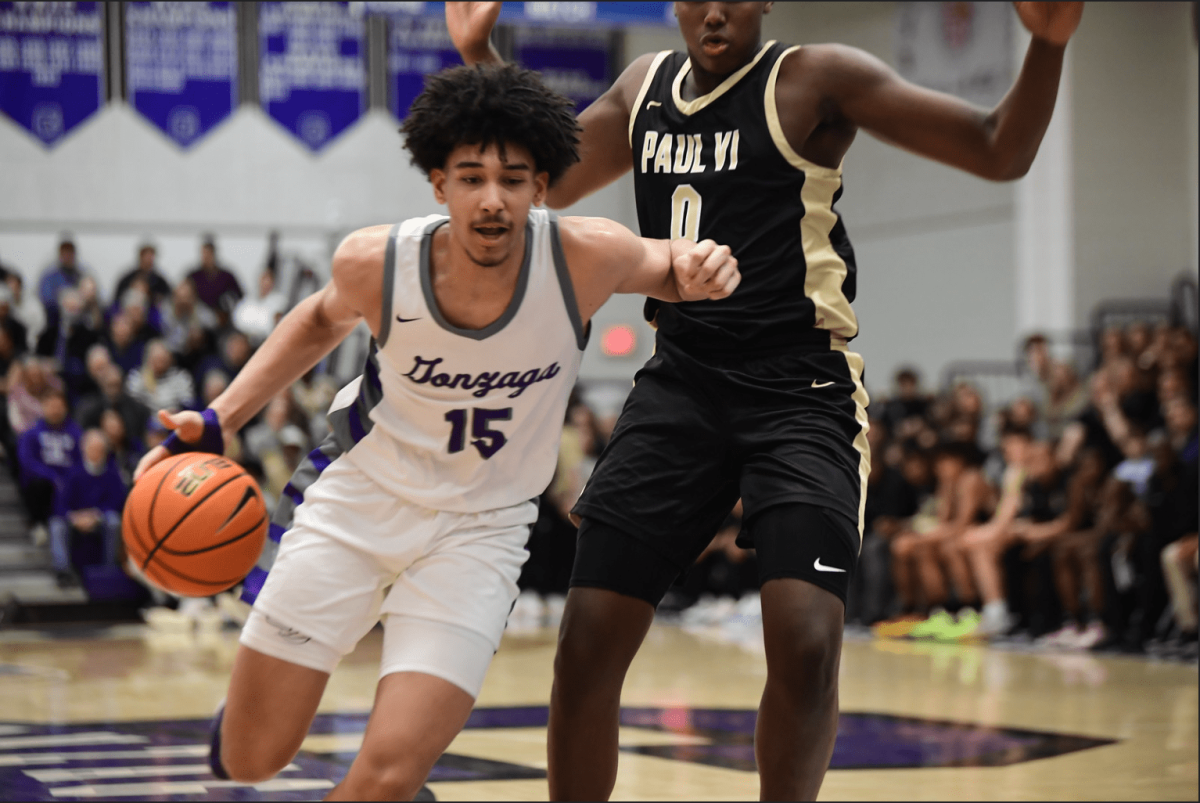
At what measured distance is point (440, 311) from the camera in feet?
9.91

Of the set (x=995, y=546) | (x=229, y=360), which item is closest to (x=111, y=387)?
(x=229, y=360)

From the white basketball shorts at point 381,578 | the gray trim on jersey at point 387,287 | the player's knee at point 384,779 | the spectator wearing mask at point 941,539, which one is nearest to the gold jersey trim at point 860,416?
the white basketball shorts at point 381,578

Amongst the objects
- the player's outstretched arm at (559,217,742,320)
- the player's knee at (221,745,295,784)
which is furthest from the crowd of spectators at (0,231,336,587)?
the player's outstretched arm at (559,217,742,320)

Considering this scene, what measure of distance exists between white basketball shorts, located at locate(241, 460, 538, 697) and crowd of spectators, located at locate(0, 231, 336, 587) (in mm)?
9755

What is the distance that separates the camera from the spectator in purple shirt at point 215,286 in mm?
16578

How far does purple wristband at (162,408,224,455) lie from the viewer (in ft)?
10.9

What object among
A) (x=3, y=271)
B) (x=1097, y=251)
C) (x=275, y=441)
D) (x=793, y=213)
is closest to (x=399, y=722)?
(x=793, y=213)

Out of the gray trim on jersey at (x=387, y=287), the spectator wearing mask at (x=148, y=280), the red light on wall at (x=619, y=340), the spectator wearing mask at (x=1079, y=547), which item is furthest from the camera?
the red light on wall at (x=619, y=340)

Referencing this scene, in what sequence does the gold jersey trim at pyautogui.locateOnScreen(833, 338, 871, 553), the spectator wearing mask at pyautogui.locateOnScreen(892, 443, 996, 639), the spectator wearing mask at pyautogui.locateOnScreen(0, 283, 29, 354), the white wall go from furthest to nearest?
the white wall < the spectator wearing mask at pyautogui.locateOnScreen(0, 283, 29, 354) < the spectator wearing mask at pyautogui.locateOnScreen(892, 443, 996, 639) < the gold jersey trim at pyautogui.locateOnScreen(833, 338, 871, 553)

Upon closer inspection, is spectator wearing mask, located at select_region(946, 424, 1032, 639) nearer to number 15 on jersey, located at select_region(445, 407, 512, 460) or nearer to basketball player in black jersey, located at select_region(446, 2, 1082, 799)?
basketball player in black jersey, located at select_region(446, 2, 1082, 799)

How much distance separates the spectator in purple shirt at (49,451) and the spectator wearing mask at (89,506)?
21 centimetres

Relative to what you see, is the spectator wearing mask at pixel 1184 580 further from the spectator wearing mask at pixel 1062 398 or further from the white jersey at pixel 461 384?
the white jersey at pixel 461 384

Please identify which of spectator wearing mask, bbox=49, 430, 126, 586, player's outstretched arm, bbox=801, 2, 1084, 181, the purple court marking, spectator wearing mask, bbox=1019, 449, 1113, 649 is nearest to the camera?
player's outstretched arm, bbox=801, 2, 1084, 181

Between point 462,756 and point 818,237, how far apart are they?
10.5 feet
